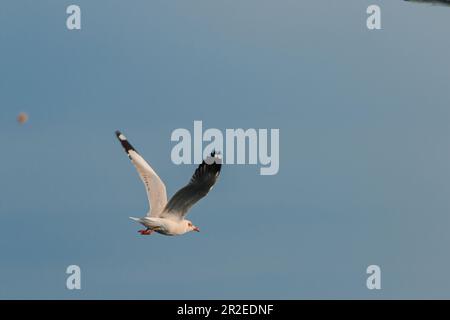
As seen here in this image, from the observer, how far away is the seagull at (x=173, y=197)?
883 inches

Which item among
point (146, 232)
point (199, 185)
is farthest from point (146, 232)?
point (199, 185)

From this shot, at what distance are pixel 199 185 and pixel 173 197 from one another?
0.61 m

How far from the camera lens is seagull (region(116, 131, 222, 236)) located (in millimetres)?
22422

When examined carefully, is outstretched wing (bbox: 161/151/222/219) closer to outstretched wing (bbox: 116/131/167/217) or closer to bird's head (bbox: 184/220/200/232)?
outstretched wing (bbox: 116/131/167/217)

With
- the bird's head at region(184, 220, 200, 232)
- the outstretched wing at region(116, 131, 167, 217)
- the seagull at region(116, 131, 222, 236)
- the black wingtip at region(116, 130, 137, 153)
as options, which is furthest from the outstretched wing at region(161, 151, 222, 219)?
the black wingtip at region(116, 130, 137, 153)

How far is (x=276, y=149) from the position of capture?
24.9 meters

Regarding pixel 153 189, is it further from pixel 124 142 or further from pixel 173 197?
pixel 124 142

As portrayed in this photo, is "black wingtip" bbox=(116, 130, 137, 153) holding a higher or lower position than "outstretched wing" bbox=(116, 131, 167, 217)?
higher

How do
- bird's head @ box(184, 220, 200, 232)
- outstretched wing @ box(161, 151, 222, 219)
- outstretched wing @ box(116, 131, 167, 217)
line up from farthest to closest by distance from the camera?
bird's head @ box(184, 220, 200, 232) < outstretched wing @ box(116, 131, 167, 217) < outstretched wing @ box(161, 151, 222, 219)

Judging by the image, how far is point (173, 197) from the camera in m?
22.6

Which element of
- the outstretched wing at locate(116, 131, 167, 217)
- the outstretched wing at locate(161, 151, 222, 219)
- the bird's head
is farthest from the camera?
the bird's head

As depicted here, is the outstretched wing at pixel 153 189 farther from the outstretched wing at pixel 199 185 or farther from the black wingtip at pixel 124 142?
the black wingtip at pixel 124 142
